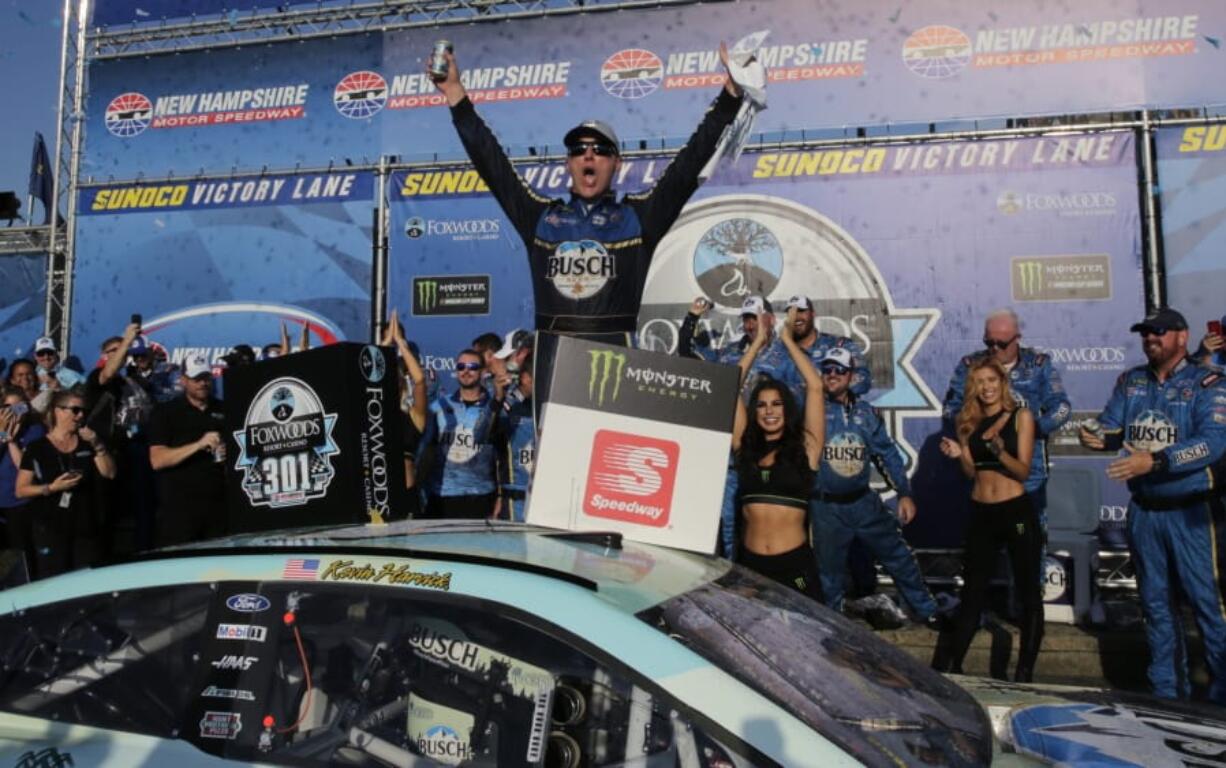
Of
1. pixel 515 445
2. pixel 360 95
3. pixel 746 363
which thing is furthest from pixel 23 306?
pixel 746 363

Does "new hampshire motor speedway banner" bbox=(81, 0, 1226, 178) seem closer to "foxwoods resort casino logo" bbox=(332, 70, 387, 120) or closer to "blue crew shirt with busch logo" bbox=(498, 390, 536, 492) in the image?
"foxwoods resort casino logo" bbox=(332, 70, 387, 120)

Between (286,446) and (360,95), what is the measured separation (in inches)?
231

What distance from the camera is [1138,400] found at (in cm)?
508

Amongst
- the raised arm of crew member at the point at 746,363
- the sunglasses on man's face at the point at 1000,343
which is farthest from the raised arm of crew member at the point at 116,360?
the sunglasses on man's face at the point at 1000,343

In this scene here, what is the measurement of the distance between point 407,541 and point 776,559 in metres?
2.29

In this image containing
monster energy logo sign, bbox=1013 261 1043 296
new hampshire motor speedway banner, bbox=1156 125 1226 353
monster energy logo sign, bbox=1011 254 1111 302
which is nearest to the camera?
new hampshire motor speedway banner, bbox=1156 125 1226 353

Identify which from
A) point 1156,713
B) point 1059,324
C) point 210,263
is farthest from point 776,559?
point 210,263

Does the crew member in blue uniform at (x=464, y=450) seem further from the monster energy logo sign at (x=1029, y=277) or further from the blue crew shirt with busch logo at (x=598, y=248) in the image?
the monster energy logo sign at (x=1029, y=277)

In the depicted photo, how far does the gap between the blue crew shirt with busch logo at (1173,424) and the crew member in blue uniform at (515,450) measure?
334 cm

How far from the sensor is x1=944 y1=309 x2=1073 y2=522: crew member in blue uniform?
237 inches

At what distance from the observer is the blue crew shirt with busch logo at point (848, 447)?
5.88 m

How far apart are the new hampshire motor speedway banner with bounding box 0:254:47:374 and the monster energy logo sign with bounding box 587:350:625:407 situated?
784 centimetres

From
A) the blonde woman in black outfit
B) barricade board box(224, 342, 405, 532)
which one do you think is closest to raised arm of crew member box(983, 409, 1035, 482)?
barricade board box(224, 342, 405, 532)

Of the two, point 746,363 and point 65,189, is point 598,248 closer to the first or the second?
point 746,363
